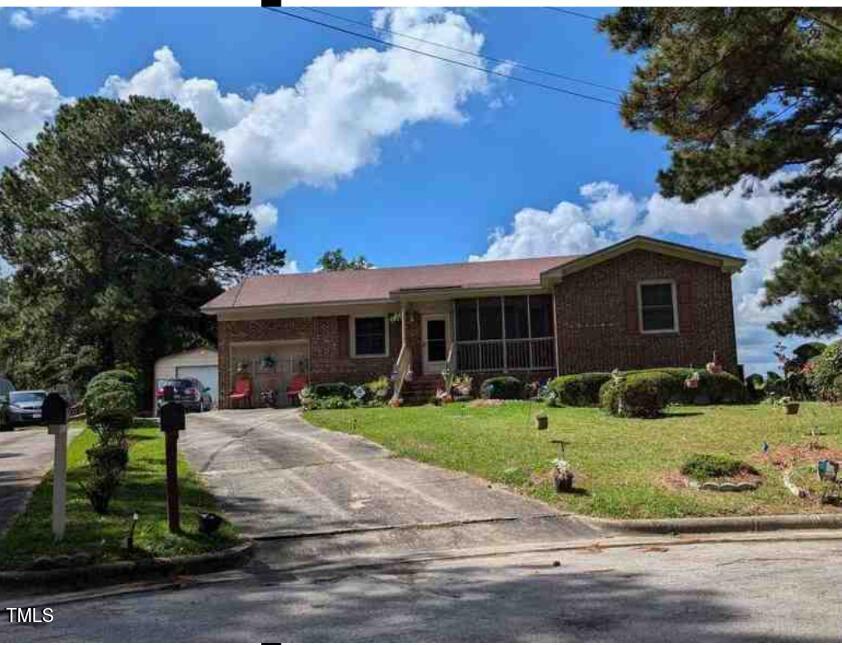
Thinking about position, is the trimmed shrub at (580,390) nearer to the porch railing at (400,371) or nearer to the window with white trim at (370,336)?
the porch railing at (400,371)

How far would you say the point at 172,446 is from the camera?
826 centimetres

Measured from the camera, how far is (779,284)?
19766mm

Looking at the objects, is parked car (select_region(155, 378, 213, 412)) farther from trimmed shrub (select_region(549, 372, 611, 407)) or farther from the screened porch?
trimmed shrub (select_region(549, 372, 611, 407))

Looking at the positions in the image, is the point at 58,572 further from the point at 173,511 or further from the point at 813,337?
the point at 813,337

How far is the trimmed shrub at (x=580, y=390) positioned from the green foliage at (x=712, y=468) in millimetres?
9094

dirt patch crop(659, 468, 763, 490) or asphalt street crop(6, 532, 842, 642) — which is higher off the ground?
dirt patch crop(659, 468, 763, 490)

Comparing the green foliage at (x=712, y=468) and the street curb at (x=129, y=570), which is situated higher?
the green foliage at (x=712, y=468)

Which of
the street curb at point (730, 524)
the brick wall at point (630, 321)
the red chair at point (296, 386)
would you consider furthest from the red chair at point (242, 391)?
the street curb at point (730, 524)

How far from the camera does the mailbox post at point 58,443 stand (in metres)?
7.69

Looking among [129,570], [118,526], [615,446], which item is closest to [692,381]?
[615,446]

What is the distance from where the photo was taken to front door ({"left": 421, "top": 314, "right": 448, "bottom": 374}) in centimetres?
2708

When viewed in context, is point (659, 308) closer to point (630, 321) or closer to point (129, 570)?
point (630, 321)

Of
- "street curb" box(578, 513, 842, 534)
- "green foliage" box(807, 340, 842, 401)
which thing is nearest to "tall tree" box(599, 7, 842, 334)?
"green foliage" box(807, 340, 842, 401)

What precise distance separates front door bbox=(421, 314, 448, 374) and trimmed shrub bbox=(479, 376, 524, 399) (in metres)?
4.23
